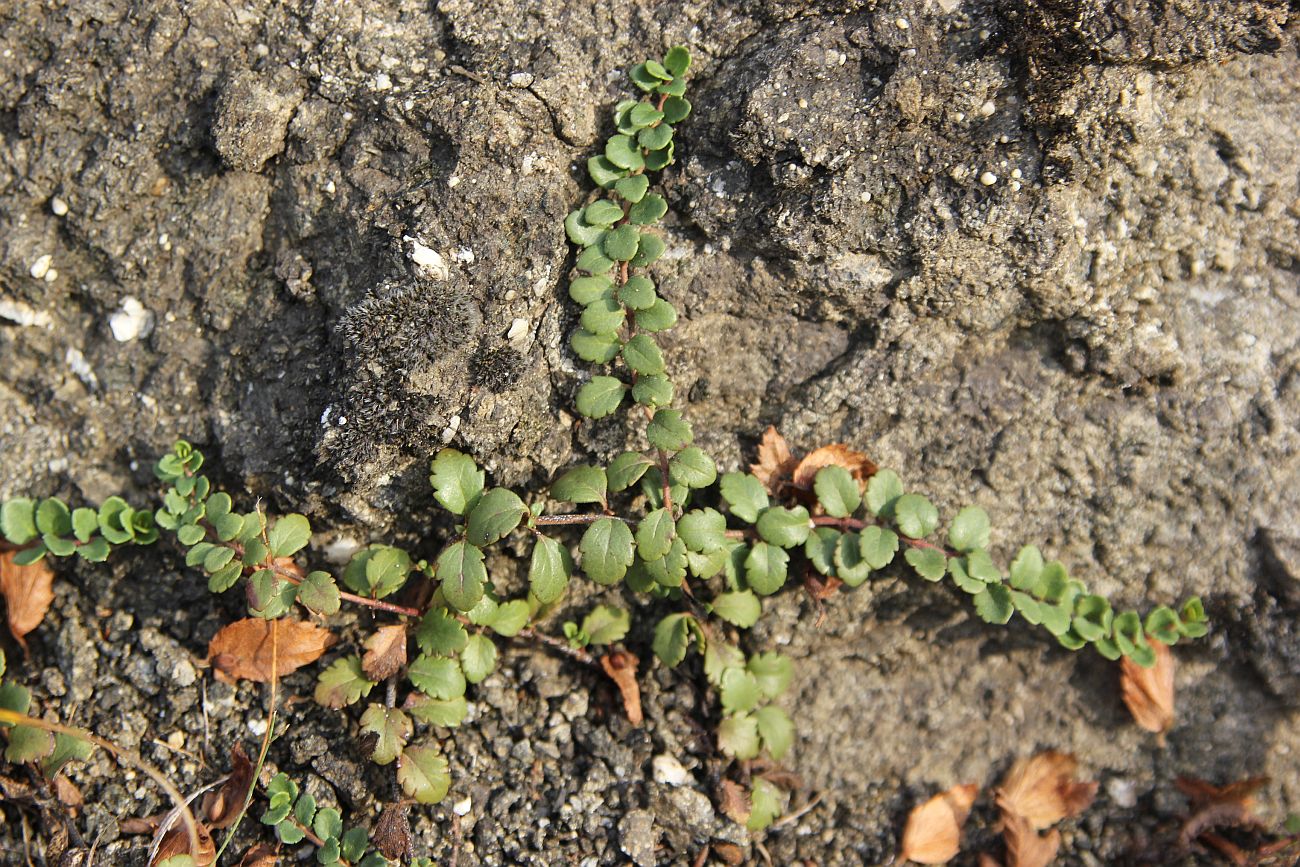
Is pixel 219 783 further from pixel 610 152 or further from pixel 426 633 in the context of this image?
pixel 610 152

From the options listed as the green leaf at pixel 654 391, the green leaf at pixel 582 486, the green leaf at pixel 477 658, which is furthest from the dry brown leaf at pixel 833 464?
the green leaf at pixel 477 658

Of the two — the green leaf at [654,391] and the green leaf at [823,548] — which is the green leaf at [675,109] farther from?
the green leaf at [823,548]

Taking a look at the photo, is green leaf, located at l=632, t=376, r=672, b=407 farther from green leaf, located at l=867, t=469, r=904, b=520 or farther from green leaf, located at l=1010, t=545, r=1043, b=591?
green leaf, located at l=1010, t=545, r=1043, b=591

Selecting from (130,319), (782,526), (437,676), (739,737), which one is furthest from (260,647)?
(782,526)

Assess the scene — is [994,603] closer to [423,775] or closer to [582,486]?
[582,486]

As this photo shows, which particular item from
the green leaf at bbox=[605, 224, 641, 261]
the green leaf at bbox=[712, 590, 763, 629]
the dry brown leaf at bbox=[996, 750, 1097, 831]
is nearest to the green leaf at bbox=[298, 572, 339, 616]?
the green leaf at bbox=[712, 590, 763, 629]

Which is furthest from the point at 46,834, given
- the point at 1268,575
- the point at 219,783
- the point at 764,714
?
the point at 1268,575
